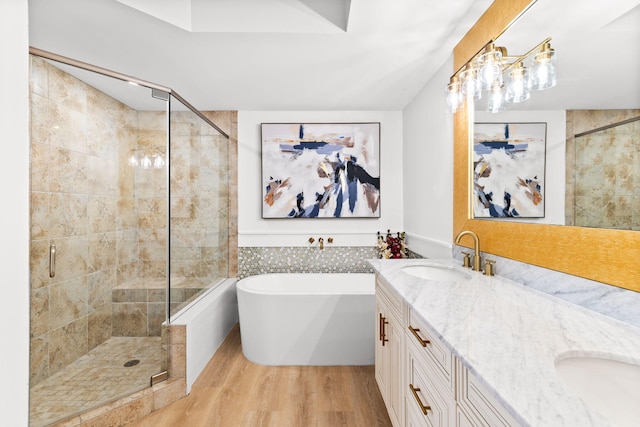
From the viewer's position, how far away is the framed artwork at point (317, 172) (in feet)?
10.4

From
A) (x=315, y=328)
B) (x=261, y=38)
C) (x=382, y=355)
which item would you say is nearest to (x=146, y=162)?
(x=261, y=38)

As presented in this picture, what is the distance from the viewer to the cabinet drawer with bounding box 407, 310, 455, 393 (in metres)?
0.91

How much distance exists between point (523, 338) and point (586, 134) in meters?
0.80

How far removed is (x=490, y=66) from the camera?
152 centimetres

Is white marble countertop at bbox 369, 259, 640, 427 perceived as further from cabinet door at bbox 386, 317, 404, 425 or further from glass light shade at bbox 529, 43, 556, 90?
glass light shade at bbox 529, 43, 556, 90

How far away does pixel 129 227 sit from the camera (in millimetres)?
2340

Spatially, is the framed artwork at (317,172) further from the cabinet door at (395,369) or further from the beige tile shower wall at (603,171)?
the beige tile shower wall at (603,171)

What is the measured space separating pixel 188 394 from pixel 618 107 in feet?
8.75

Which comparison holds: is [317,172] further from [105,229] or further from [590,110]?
[590,110]

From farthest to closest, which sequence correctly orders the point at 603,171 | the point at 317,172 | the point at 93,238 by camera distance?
the point at 317,172
the point at 93,238
the point at 603,171

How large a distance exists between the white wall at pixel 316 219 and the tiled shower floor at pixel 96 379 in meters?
1.36
